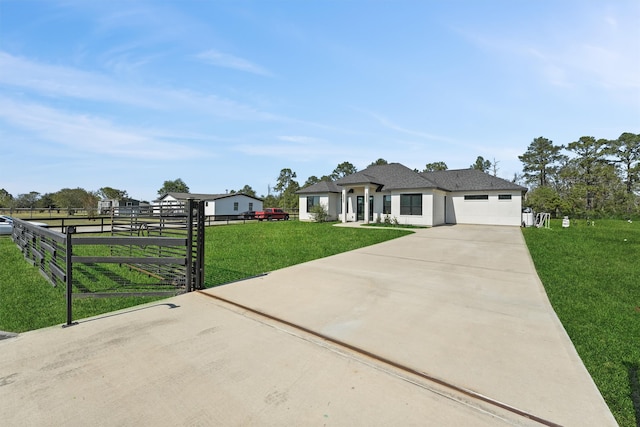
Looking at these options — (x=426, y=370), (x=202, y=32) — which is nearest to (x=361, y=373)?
(x=426, y=370)

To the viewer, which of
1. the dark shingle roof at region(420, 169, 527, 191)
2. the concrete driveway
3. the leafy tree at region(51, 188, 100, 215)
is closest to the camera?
the concrete driveway

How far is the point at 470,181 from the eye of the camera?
23250 mm

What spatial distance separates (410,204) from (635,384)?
19.2 meters

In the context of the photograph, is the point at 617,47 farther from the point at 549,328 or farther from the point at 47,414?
the point at 47,414

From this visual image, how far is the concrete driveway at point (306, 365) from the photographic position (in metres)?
2.05

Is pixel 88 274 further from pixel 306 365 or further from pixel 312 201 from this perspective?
pixel 312 201

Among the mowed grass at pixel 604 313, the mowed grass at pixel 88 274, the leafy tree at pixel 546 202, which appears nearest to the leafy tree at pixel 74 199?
the mowed grass at pixel 88 274

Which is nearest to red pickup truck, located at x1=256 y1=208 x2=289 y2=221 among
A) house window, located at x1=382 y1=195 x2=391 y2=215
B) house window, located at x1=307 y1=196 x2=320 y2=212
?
house window, located at x1=307 y1=196 x2=320 y2=212

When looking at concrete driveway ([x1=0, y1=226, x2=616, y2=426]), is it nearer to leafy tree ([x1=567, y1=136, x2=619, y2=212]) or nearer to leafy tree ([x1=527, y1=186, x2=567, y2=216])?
leafy tree ([x1=527, y1=186, x2=567, y2=216])

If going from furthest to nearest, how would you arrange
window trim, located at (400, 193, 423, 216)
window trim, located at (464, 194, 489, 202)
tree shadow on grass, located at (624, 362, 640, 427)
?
window trim, located at (464, 194, 489, 202) < window trim, located at (400, 193, 423, 216) < tree shadow on grass, located at (624, 362, 640, 427)

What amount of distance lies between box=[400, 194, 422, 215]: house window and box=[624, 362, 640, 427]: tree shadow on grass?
18.4 m

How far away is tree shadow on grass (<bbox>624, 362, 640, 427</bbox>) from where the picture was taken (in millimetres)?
2172

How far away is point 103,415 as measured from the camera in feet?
6.54

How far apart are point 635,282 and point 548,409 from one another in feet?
21.0
